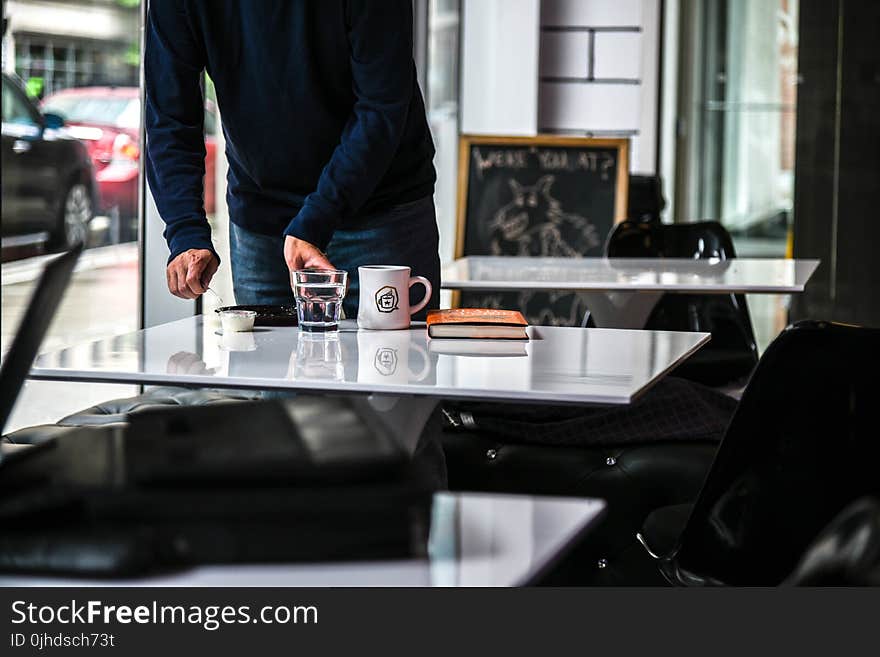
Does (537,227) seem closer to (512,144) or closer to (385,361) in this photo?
(512,144)

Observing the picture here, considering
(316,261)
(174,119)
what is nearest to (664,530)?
(316,261)

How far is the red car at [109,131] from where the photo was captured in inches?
125

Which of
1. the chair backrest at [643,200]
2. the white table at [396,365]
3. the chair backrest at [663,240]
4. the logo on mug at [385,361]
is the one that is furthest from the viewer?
the chair backrest at [643,200]

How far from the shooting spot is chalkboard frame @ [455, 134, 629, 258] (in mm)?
4965

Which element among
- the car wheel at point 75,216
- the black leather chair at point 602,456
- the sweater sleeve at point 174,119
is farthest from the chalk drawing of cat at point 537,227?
the sweater sleeve at point 174,119

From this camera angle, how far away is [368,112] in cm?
215

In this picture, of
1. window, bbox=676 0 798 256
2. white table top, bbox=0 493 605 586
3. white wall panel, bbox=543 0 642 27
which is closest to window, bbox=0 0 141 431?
white table top, bbox=0 493 605 586

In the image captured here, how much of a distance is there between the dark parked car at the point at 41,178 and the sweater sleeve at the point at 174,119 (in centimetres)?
93

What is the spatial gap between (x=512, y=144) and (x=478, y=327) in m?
3.22

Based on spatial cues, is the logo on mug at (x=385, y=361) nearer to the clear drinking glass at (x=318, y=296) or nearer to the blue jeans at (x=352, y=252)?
the clear drinking glass at (x=318, y=296)

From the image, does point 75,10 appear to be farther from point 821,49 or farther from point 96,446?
point 821,49

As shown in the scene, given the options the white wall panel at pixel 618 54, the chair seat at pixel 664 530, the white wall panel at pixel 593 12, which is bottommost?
the chair seat at pixel 664 530

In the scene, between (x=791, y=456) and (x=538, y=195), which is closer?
(x=791, y=456)

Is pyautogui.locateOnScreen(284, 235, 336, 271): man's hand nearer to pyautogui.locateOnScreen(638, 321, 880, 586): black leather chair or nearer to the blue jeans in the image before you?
the blue jeans
